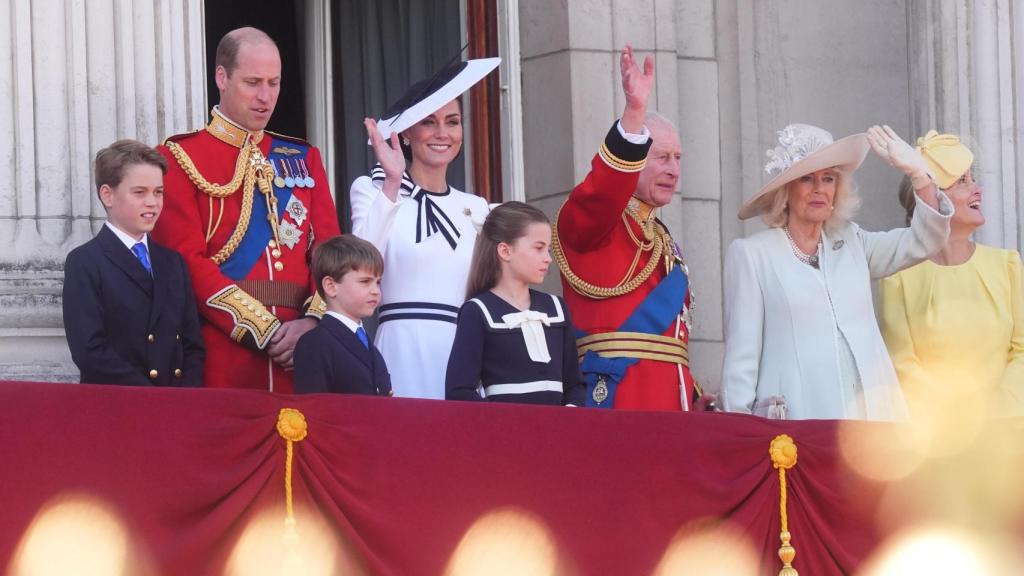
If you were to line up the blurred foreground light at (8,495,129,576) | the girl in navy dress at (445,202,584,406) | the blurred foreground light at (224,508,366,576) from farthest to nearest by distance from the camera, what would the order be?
the girl in navy dress at (445,202,584,406) < the blurred foreground light at (224,508,366,576) < the blurred foreground light at (8,495,129,576)

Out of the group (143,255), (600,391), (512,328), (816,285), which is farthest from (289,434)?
(816,285)

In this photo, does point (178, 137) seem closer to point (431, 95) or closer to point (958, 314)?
point (431, 95)

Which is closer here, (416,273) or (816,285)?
(416,273)

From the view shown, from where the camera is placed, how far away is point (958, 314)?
835 centimetres

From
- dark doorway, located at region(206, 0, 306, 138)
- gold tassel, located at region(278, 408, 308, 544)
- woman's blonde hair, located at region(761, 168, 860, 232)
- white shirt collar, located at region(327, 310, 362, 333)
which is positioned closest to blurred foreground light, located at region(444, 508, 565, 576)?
gold tassel, located at region(278, 408, 308, 544)

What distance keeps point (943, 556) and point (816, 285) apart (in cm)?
114

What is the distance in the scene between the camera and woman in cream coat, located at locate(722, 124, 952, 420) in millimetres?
7531

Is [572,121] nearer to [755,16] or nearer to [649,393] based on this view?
[755,16]

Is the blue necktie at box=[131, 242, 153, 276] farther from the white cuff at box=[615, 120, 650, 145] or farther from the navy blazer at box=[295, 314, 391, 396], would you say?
the white cuff at box=[615, 120, 650, 145]

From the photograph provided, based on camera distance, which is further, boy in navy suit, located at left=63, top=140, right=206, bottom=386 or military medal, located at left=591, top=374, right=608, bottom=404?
military medal, located at left=591, top=374, right=608, bottom=404

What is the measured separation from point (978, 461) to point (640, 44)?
3021mm

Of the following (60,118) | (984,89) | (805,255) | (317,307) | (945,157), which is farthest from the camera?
(984,89)

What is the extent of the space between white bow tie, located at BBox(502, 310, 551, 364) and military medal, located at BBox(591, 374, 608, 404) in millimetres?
605

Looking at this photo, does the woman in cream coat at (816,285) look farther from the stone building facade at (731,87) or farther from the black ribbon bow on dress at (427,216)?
the stone building facade at (731,87)
